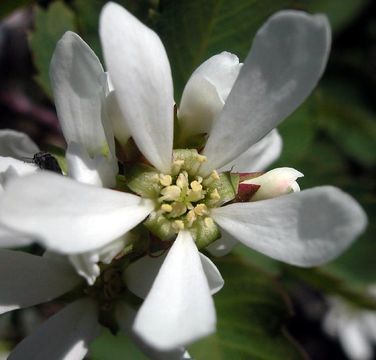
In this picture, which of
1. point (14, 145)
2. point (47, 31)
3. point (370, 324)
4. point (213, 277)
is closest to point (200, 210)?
point (213, 277)

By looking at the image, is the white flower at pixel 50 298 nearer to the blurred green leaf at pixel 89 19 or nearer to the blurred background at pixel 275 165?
the blurred background at pixel 275 165

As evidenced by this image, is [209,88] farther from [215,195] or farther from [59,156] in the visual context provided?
[59,156]

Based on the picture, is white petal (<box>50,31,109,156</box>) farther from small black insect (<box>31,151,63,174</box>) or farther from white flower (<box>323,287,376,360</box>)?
white flower (<box>323,287,376,360</box>)

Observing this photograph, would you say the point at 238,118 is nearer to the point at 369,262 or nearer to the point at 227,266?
the point at 227,266

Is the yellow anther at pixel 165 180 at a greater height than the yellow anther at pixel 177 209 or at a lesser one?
greater

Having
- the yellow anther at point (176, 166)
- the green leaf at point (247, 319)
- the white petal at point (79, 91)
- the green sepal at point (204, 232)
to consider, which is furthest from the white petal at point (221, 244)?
the green leaf at point (247, 319)

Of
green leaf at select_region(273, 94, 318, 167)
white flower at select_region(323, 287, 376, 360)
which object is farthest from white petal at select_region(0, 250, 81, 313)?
white flower at select_region(323, 287, 376, 360)
